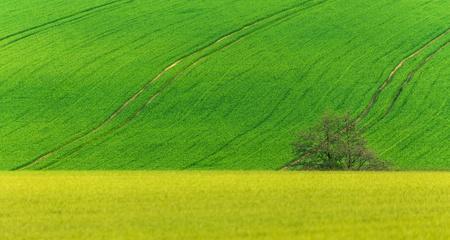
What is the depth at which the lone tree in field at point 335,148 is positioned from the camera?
31.6 m

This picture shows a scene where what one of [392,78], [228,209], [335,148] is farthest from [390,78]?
[228,209]

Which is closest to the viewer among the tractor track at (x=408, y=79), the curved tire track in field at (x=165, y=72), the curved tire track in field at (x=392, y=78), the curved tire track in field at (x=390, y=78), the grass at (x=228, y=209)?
the grass at (x=228, y=209)

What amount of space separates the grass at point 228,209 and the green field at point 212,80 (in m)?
12.4

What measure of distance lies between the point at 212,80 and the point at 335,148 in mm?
13604

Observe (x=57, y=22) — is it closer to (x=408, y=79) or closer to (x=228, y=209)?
(x=408, y=79)

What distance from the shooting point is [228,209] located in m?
16.2

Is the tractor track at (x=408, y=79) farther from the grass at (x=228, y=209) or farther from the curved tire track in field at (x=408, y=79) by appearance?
the grass at (x=228, y=209)

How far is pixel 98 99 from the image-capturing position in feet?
139

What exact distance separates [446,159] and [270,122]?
7701 millimetres

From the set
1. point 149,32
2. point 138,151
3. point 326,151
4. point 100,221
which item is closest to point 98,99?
point 138,151

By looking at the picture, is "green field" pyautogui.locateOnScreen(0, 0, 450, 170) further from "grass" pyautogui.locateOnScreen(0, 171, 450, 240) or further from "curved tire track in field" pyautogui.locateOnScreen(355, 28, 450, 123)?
"grass" pyautogui.locateOnScreen(0, 171, 450, 240)

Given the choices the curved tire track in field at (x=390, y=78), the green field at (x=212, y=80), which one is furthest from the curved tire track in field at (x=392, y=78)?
the green field at (x=212, y=80)

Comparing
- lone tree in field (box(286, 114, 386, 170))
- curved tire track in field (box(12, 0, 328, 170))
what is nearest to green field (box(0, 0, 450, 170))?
curved tire track in field (box(12, 0, 328, 170))

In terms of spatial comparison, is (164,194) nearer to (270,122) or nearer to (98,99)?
(270,122)
